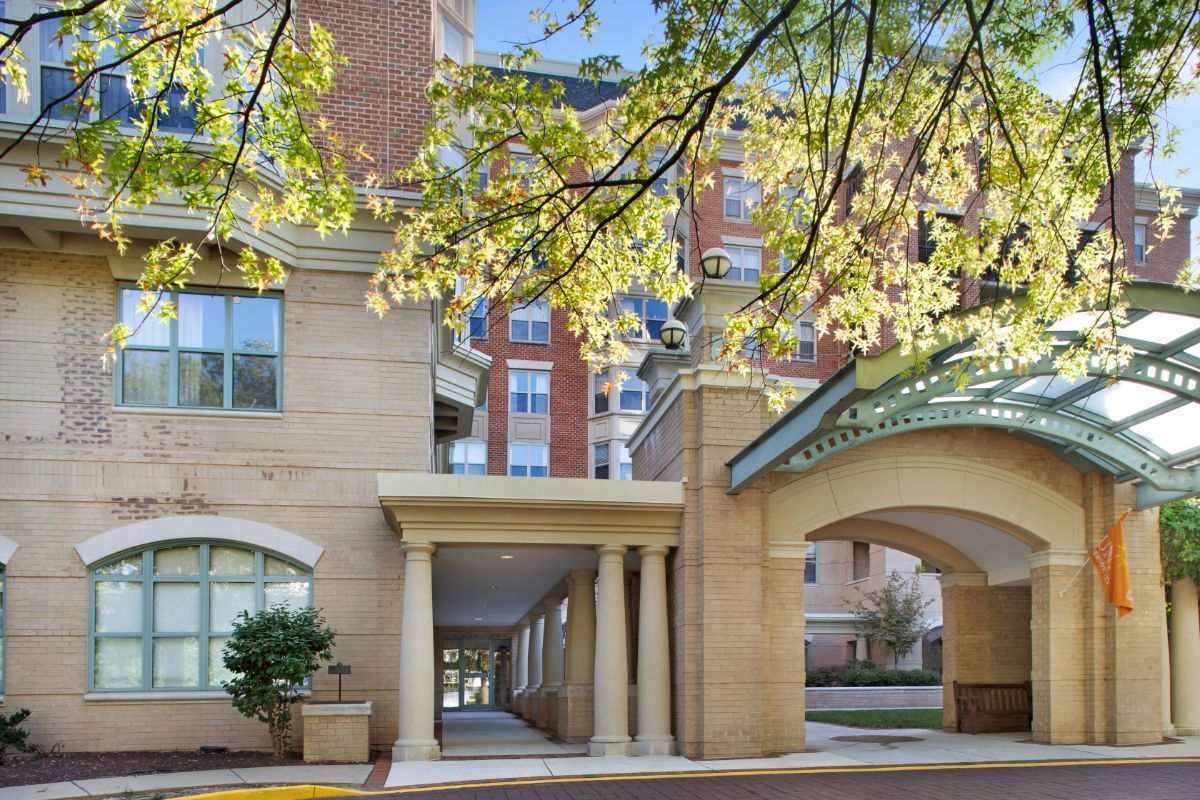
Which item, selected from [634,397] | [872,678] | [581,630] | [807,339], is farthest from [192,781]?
[807,339]

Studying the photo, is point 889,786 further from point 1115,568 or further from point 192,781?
point 192,781

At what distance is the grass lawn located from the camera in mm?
21047

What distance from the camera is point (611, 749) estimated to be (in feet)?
48.7

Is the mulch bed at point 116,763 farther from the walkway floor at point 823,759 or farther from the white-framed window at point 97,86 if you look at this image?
the white-framed window at point 97,86

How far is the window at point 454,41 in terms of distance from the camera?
21141 millimetres

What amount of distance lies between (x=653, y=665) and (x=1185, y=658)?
31.4ft

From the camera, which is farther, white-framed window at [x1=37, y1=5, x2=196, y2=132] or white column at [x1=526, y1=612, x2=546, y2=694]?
white column at [x1=526, y1=612, x2=546, y2=694]

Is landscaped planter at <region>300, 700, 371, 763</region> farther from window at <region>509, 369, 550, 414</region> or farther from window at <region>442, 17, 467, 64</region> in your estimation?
window at <region>509, 369, 550, 414</region>

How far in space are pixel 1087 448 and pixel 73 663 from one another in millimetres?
14138

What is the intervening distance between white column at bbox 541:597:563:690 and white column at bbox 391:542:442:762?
7.71 meters

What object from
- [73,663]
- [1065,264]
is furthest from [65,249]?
[1065,264]

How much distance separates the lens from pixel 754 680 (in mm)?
14758

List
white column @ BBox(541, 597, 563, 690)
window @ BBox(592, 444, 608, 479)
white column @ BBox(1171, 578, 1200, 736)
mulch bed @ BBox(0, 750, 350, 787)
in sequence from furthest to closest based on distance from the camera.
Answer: window @ BBox(592, 444, 608, 479)
white column @ BBox(541, 597, 563, 690)
white column @ BBox(1171, 578, 1200, 736)
mulch bed @ BBox(0, 750, 350, 787)

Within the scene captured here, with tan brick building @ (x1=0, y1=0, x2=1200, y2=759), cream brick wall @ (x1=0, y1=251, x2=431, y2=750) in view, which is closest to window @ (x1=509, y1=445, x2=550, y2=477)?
tan brick building @ (x1=0, y1=0, x2=1200, y2=759)
